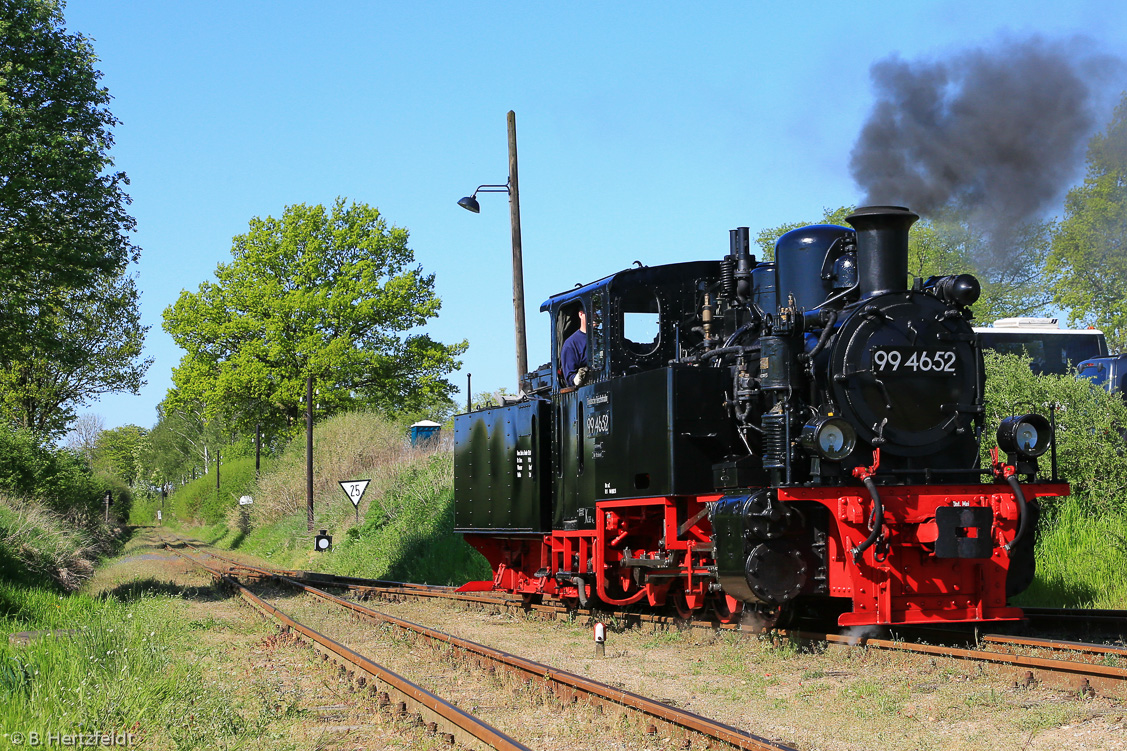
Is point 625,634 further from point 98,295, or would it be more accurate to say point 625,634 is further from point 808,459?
point 98,295

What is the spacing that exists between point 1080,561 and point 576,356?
561 cm

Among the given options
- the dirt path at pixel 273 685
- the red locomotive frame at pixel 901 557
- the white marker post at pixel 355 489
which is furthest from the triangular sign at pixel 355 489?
the red locomotive frame at pixel 901 557

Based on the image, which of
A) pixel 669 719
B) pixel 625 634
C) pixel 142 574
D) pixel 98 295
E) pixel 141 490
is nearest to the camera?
pixel 669 719

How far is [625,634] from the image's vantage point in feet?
32.9

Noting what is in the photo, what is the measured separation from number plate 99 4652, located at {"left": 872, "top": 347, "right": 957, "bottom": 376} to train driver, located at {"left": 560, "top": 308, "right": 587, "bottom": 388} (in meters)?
3.48

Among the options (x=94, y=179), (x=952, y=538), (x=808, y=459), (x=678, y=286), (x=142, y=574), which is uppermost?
(x=94, y=179)

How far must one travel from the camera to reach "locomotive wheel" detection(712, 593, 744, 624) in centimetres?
874

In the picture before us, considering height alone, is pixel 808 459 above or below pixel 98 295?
below

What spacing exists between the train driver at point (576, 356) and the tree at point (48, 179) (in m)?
6.53

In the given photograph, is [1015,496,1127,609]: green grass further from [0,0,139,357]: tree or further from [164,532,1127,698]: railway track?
[0,0,139,357]: tree

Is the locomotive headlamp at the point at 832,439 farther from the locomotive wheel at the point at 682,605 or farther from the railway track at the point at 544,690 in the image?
the locomotive wheel at the point at 682,605

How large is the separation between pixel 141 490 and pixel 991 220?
97.1 m

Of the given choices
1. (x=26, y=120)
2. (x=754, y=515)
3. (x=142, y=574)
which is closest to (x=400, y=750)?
(x=754, y=515)

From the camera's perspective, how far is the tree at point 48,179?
1242 cm
